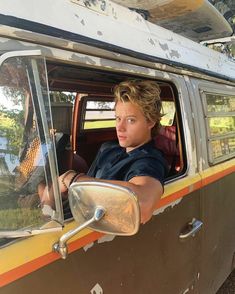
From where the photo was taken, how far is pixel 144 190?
1.70m

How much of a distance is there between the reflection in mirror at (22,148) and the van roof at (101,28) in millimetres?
151

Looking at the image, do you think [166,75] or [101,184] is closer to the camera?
[101,184]

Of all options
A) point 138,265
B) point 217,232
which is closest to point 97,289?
point 138,265

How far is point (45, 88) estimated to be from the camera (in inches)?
58.7

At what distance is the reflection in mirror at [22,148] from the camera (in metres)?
1.42

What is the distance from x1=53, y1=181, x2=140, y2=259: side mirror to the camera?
1335 mm

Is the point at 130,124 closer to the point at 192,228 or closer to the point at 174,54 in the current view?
the point at 174,54

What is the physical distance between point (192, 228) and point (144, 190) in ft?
3.39

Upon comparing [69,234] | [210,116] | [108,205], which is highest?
[210,116]

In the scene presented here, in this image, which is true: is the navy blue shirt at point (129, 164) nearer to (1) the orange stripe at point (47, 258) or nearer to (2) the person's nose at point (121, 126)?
(2) the person's nose at point (121, 126)

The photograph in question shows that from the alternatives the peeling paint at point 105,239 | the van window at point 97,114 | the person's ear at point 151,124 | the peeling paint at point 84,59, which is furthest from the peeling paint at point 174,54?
the van window at point 97,114

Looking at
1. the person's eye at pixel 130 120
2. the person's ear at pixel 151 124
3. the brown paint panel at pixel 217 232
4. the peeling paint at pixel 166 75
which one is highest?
the peeling paint at pixel 166 75

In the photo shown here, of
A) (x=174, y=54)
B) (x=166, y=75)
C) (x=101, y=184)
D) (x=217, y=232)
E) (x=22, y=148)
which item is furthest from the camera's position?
(x=217, y=232)

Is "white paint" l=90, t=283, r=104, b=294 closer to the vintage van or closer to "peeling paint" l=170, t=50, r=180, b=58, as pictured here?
the vintage van
